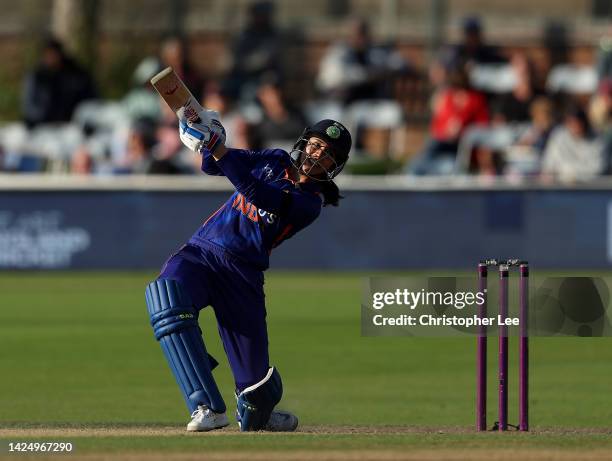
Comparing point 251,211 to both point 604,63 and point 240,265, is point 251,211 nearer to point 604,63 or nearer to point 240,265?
point 240,265

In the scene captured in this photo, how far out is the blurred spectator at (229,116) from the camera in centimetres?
1931

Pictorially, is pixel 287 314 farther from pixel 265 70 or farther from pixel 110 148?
pixel 265 70

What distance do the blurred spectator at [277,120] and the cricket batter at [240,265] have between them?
11779 mm

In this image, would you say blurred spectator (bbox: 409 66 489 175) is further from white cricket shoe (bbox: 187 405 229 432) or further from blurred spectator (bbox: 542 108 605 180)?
Result: white cricket shoe (bbox: 187 405 229 432)

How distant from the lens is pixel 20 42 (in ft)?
101

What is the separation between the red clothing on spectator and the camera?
21.1 m

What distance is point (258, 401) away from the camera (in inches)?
354

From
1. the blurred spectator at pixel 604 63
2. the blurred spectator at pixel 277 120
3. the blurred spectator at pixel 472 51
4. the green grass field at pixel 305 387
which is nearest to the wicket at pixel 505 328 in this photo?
the green grass field at pixel 305 387

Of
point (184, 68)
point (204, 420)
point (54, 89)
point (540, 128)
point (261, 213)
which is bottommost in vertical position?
point (204, 420)

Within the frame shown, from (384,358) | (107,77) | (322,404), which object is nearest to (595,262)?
(384,358)

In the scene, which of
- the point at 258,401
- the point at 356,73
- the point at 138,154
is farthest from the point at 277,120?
the point at 258,401

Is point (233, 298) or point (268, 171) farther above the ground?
point (268, 171)
